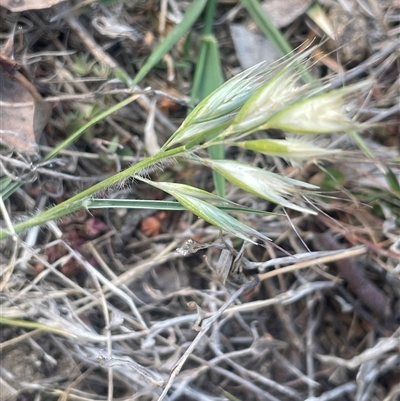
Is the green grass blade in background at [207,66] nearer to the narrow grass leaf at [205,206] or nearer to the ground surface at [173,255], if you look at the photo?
the ground surface at [173,255]

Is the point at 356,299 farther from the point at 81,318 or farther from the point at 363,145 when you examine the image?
the point at 81,318

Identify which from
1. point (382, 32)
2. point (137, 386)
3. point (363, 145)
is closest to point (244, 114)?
point (363, 145)

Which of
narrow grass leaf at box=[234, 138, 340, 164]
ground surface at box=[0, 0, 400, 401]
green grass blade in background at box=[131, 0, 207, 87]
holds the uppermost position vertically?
green grass blade in background at box=[131, 0, 207, 87]

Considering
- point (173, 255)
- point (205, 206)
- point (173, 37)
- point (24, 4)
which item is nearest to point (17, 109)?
point (24, 4)

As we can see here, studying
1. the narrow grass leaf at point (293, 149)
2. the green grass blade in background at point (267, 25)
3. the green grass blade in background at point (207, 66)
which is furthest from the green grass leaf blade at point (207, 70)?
the narrow grass leaf at point (293, 149)

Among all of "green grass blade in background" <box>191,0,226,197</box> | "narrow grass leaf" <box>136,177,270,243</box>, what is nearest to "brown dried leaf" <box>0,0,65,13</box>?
"green grass blade in background" <box>191,0,226,197</box>

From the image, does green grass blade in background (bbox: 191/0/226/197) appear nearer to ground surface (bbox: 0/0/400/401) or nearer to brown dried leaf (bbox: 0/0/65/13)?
ground surface (bbox: 0/0/400/401)
